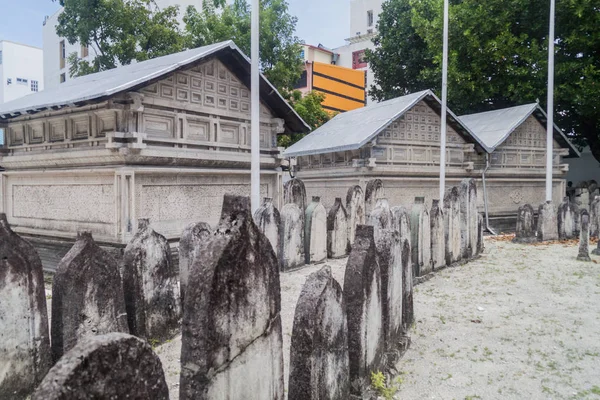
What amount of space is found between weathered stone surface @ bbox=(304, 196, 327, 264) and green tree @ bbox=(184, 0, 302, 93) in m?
12.2

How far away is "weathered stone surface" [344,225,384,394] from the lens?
3496 mm

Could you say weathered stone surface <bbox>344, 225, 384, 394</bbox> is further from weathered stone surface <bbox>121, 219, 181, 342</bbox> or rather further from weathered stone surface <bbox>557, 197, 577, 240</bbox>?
weathered stone surface <bbox>557, 197, 577, 240</bbox>

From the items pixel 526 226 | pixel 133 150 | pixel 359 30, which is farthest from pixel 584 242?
pixel 359 30

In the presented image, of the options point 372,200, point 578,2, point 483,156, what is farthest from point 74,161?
point 578,2

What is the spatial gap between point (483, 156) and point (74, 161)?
44.1ft

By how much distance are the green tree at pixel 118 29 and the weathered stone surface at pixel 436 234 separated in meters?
15.2

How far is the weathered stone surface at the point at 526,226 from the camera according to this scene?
497 inches

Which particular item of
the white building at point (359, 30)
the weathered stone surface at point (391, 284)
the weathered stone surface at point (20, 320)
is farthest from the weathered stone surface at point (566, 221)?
the white building at point (359, 30)

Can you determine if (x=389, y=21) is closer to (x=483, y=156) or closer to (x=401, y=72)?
(x=401, y=72)

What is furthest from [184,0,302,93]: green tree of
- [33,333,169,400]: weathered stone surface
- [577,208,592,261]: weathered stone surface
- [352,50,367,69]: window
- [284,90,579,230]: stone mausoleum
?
[352,50,367,69]: window

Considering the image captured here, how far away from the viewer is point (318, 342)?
9.73ft

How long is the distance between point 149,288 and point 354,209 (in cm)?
656

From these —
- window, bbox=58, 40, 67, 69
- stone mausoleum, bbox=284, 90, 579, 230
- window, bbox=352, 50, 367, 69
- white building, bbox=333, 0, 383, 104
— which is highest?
white building, bbox=333, 0, 383, 104

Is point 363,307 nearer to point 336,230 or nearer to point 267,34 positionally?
point 336,230
